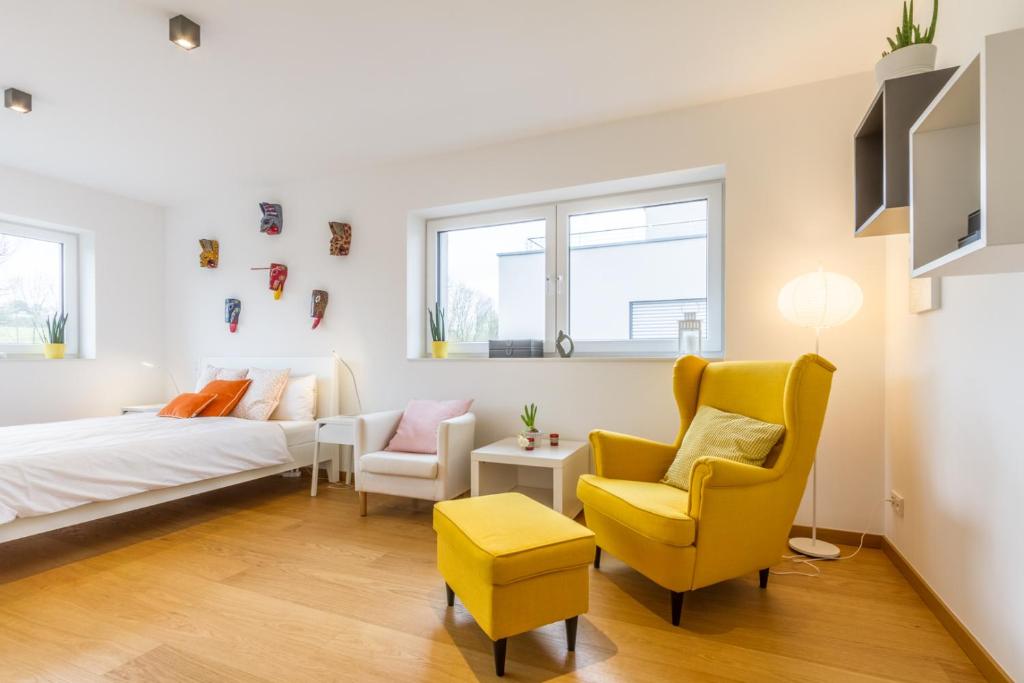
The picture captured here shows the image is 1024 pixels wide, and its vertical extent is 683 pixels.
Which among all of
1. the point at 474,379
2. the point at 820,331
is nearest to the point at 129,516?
the point at 474,379

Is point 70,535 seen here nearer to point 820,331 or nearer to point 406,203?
point 406,203

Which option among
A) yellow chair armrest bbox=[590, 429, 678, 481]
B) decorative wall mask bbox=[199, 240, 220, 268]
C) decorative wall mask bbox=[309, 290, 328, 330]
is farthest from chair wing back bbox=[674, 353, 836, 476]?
decorative wall mask bbox=[199, 240, 220, 268]

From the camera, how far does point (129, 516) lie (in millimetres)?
3217

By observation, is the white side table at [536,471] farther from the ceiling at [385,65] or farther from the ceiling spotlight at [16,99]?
the ceiling spotlight at [16,99]

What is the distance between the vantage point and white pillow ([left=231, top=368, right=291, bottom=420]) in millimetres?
3783

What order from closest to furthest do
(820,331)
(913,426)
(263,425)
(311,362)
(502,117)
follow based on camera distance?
(913,426) < (820,331) < (502,117) < (263,425) < (311,362)

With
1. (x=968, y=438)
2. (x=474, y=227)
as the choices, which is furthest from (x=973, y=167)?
(x=474, y=227)

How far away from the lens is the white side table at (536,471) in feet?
9.21

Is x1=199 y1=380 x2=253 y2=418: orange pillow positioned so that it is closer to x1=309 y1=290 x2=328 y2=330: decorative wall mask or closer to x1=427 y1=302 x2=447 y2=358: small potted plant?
x1=309 y1=290 x2=328 y2=330: decorative wall mask

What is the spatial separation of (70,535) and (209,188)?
2949 millimetres

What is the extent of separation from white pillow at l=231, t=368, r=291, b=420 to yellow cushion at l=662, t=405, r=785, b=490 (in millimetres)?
2944

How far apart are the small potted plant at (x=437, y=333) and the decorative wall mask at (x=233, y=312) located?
5.99ft

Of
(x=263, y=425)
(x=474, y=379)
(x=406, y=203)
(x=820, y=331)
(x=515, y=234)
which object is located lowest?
(x=263, y=425)

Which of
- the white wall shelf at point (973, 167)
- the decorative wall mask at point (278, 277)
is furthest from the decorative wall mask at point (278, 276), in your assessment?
the white wall shelf at point (973, 167)
